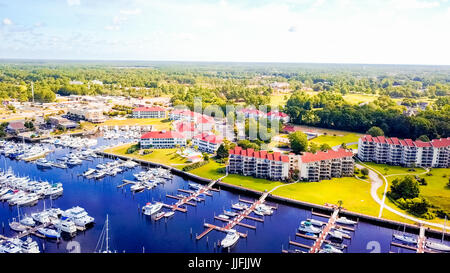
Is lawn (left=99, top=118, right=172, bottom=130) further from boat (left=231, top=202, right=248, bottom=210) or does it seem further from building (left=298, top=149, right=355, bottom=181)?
boat (left=231, top=202, right=248, bottom=210)

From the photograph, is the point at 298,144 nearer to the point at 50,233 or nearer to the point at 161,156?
the point at 161,156

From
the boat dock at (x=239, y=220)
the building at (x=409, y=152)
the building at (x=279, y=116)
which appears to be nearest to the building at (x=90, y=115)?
the building at (x=279, y=116)

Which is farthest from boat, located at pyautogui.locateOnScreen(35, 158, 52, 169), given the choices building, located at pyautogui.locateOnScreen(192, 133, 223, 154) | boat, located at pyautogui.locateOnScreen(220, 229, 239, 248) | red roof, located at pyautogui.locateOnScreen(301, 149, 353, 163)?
red roof, located at pyautogui.locateOnScreen(301, 149, 353, 163)

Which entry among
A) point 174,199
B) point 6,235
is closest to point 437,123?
point 174,199

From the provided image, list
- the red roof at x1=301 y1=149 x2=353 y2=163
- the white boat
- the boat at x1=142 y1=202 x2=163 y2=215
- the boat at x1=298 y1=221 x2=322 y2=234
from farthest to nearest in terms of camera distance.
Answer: the red roof at x1=301 y1=149 x2=353 y2=163 → the boat at x1=142 y1=202 x2=163 y2=215 → the boat at x1=298 y1=221 x2=322 y2=234 → the white boat

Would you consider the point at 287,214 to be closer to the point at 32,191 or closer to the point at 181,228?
the point at 181,228

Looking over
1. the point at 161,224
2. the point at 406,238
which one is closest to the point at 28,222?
the point at 161,224

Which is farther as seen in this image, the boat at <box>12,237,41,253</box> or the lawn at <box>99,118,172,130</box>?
the lawn at <box>99,118,172,130</box>
